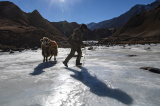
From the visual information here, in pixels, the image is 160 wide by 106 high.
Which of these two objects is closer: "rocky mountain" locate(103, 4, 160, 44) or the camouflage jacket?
the camouflage jacket

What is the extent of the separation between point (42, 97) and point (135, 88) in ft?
6.58

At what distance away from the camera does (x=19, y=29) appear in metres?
37.5

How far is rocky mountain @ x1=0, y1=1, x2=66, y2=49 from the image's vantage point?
1158 inches

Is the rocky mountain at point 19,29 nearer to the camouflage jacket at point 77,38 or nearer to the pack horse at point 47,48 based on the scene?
the pack horse at point 47,48

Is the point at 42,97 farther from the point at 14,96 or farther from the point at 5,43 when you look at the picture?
the point at 5,43

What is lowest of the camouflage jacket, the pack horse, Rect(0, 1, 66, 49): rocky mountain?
the pack horse

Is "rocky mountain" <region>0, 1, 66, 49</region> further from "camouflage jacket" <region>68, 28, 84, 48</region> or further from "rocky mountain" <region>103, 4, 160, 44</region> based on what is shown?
"rocky mountain" <region>103, 4, 160, 44</region>

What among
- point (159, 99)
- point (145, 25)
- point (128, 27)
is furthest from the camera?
point (128, 27)

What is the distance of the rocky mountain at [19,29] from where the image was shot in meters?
29.4

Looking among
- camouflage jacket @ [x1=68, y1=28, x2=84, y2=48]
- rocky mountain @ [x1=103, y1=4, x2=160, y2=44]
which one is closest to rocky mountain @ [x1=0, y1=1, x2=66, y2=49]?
camouflage jacket @ [x1=68, y1=28, x2=84, y2=48]

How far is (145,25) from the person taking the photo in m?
81.7

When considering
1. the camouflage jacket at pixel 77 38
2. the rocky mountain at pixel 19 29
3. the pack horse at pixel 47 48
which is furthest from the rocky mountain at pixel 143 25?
the camouflage jacket at pixel 77 38

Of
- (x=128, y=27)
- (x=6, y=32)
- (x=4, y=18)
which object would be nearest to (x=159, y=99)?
(x=6, y=32)

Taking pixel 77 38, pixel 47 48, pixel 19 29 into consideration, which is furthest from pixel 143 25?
pixel 77 38
